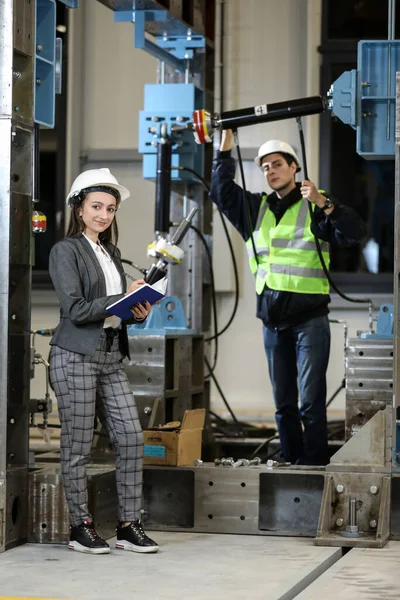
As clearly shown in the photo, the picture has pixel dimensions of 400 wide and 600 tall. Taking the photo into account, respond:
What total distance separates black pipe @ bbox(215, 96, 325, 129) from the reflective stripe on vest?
0.48 meters

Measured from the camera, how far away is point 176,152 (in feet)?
20.7

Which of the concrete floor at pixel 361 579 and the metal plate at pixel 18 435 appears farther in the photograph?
the metal plate at pixel 18 435

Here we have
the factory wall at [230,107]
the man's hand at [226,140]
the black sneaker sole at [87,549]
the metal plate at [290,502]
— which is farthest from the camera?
the factory wall at [230,107]

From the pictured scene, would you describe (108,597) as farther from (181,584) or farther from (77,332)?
(77,332)

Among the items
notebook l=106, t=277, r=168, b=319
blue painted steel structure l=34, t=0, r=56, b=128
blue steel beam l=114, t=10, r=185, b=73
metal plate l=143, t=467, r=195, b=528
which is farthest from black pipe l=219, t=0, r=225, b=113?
notebook l=106, t=277, r=168, b=319

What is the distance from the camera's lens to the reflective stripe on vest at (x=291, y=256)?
17.9 feet

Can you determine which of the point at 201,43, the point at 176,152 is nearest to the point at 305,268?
the point at 176,152

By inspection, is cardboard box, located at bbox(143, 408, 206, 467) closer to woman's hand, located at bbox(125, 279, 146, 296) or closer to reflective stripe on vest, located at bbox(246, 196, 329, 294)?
reflective stripe on vest, located at bbox(246, 196, 329, 294)

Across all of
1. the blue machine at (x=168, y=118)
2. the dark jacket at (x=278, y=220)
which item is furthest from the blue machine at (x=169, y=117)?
the dark jacket at (x=278, y=220)

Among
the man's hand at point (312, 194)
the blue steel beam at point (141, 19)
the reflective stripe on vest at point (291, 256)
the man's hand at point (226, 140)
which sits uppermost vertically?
the blue steel beam at point (141, 19)

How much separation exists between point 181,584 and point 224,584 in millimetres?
148

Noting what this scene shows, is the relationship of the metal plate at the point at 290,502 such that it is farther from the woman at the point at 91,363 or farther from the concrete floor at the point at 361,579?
the woman at the point at 91,363

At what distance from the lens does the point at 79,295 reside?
4254 mm

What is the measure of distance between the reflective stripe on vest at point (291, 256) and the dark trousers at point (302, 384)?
20 centimetres
